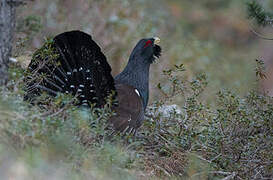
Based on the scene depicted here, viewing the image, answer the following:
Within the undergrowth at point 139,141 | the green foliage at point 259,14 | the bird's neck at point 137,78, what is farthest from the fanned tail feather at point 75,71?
the green foliage at point 259,14

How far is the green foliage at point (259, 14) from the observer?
214 inches

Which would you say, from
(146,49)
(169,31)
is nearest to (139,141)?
(146,49)

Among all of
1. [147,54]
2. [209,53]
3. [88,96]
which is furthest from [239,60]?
[88,96]

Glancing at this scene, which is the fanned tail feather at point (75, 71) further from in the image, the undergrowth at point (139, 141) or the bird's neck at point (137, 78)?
the bird's neck at point (137, 78)

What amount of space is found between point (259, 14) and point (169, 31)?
25.3ft

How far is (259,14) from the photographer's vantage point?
545 cm

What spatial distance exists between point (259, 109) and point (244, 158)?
0.67m

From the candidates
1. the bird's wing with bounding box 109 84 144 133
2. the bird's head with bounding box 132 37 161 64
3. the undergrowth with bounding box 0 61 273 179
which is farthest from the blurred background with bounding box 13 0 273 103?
the undergrowth with bounding box 0 61 273 179

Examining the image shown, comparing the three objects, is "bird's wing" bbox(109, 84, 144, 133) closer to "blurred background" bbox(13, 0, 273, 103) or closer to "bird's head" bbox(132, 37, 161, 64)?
"bird's head" bbox(132, 37, 161, 64)

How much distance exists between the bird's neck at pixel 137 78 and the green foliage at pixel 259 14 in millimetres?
1445

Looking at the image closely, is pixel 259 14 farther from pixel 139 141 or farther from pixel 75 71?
pixel 75 71

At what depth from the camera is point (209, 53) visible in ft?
42.2

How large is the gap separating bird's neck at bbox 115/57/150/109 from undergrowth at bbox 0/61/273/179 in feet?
0.80

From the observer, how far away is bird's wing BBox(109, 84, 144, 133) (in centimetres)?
535
